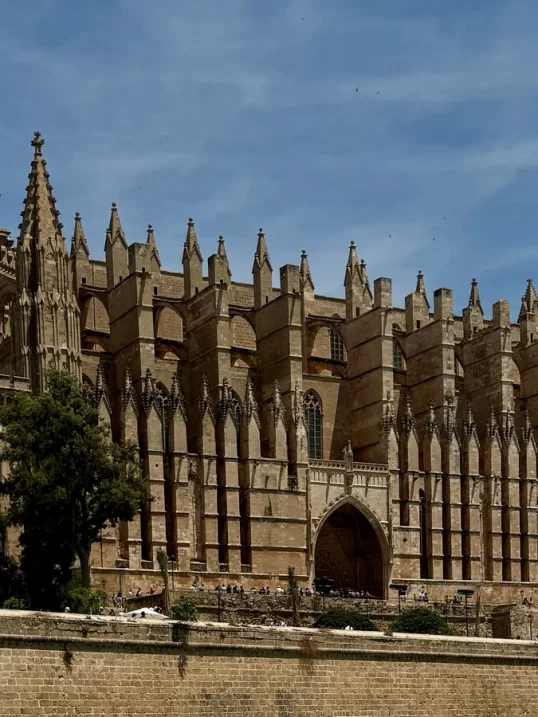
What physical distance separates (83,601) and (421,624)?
10.2 m

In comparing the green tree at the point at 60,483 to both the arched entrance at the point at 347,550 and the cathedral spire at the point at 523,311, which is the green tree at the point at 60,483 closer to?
the arched entrance at the point at 347,550

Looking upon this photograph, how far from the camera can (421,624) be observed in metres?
46.8

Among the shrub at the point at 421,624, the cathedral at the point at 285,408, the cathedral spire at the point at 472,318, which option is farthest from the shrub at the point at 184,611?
the cathedral spire at the point at 472,318

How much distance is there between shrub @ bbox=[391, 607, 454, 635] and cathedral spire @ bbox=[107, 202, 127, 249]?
2009 centimetres

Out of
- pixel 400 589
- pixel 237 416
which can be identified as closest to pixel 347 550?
pixel 400 589

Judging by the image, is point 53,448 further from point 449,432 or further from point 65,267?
point 449,432

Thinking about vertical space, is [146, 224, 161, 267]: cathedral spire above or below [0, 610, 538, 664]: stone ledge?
above

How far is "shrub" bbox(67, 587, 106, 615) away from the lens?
41.3 m

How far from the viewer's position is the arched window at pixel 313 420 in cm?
6316

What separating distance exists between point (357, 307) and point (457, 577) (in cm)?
1109

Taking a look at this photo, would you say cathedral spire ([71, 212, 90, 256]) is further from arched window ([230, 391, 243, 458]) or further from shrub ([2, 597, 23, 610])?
shrub ([2, 597, 23, 610])

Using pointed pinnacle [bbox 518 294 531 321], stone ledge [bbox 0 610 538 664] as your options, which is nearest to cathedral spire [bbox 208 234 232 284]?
pointed pinnacle [bbox 518 294 531 321]

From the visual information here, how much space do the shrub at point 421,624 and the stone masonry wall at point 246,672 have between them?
747 centimetres

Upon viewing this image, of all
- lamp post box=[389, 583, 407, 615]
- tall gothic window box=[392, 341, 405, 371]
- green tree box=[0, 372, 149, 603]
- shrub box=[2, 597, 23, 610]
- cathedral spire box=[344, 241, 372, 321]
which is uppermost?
cathedral spire box=[344, 241, 372, 321]
